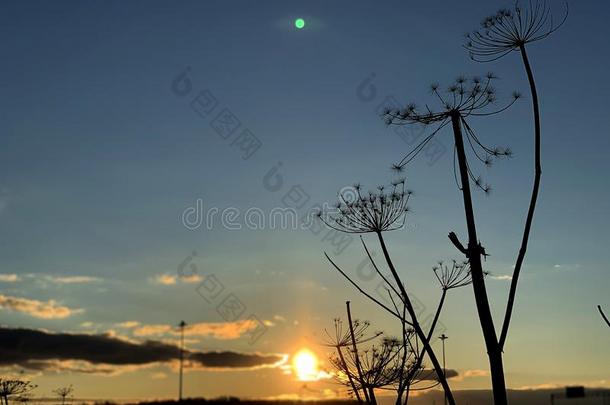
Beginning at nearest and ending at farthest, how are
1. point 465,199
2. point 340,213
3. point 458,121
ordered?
point 465,199, point 458,121, point 340,213

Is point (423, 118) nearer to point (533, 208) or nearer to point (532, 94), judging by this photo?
point (532, 94)

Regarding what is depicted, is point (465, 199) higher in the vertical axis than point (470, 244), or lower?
higher

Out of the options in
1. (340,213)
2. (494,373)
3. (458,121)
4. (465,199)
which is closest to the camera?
(494,373)

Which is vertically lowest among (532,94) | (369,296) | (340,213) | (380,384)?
(380,384)

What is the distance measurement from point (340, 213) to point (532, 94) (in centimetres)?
606

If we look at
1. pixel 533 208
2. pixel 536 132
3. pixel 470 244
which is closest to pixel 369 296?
pixel 470 244

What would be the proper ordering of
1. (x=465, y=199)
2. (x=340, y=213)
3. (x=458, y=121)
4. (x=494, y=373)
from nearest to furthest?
(x=494, y=373), (x=465, y=199), (x=458, y=121), (x=340, y=213)

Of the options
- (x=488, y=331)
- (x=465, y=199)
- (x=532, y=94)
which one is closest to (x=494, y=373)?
(x=488, y=331)

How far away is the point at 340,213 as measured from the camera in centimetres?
1781

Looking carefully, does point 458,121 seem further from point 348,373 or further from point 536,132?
point 348,373

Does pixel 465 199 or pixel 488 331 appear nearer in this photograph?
pixel 488 331

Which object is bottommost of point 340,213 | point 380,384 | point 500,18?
point 380,384

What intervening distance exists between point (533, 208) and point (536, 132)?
1.57 metres

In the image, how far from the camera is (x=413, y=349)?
1845 centimetres
